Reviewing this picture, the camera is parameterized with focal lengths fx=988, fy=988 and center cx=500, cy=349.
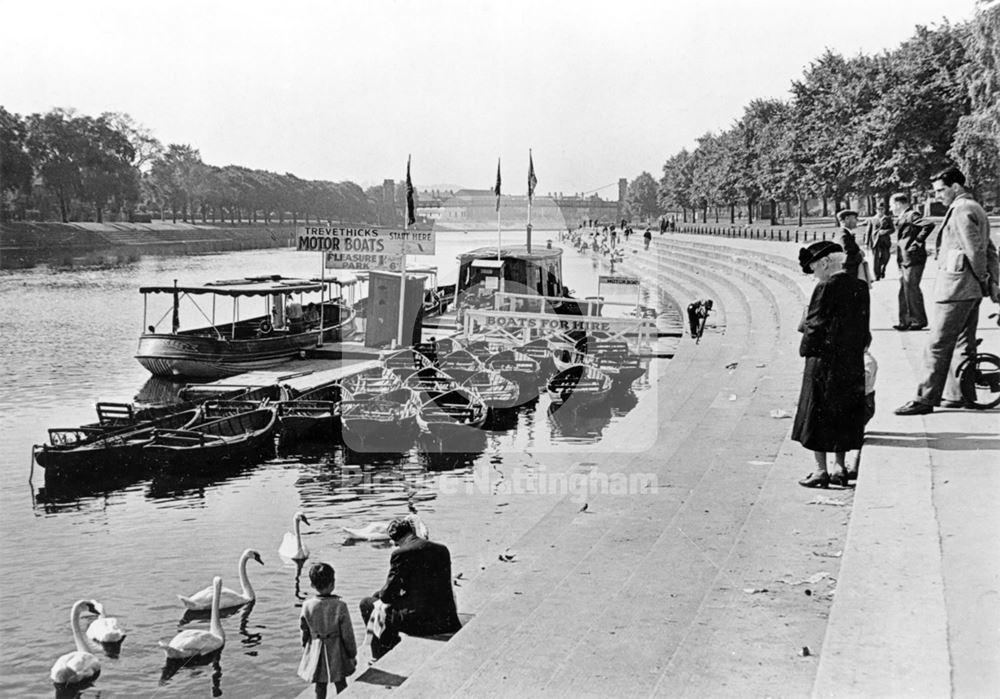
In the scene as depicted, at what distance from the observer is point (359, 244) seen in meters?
25.1

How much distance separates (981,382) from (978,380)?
56mm

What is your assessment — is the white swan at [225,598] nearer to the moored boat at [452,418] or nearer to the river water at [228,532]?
the river water at [228,532]

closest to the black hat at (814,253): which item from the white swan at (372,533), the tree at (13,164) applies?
the white swan at (372,533)

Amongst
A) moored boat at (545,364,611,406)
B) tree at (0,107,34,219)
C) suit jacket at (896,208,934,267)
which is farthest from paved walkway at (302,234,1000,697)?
tree at (0,107,34,219)

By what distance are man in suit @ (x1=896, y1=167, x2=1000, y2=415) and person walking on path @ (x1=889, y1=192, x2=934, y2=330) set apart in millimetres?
4998

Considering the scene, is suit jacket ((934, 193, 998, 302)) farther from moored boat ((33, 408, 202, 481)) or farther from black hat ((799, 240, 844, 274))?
moored boat ((33, 408, 202, 481))

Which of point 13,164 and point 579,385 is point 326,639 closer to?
point 579,385

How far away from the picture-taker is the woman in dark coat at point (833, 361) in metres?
7.19

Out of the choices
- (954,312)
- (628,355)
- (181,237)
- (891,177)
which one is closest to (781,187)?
(891,177)

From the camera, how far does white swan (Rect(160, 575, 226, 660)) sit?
960 cm

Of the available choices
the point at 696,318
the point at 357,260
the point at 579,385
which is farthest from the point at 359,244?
the point at 696,318

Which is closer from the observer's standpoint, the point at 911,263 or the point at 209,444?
the point at 911,263

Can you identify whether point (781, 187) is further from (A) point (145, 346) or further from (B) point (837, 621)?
(B) point (837, 621)

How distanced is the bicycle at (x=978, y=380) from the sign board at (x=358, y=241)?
16.7 meters
